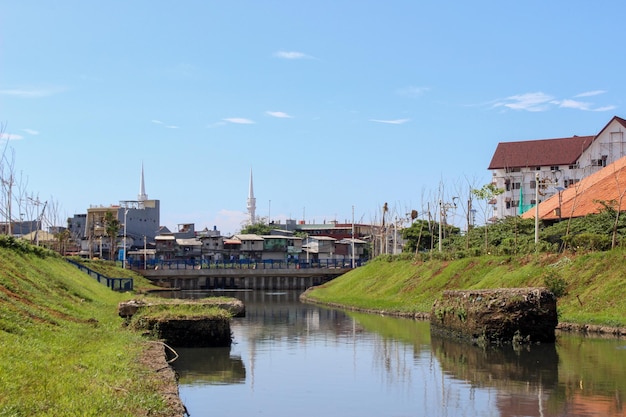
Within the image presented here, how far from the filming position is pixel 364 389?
22.5m

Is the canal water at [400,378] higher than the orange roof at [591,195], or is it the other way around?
the orange roof at [591,195]

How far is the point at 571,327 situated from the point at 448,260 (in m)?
29.5

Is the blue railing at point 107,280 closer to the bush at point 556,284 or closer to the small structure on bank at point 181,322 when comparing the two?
the small structure on bank at point 181,322

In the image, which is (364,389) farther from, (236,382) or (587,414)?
(587,414)

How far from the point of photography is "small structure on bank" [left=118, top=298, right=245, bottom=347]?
100 feet

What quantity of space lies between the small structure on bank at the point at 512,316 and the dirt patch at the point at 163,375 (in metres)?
13.2

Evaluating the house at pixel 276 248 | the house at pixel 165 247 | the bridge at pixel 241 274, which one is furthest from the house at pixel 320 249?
the house at pixel 165 247

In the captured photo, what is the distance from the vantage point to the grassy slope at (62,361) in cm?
1382

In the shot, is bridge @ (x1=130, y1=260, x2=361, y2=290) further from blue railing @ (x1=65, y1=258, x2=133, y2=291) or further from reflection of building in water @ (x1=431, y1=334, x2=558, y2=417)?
reflection of building in water @ (x1=431, y1=334, x2=558, y2=417)

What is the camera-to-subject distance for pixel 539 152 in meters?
122

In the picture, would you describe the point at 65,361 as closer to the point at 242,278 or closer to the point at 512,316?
the point at 512,316

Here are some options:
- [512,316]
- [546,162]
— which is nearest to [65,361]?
[512,316]

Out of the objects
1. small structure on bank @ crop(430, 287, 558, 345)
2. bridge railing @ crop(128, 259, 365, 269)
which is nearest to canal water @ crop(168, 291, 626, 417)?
small structure on bank @ crop(430, 287, 558, 345)

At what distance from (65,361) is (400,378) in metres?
9.96
